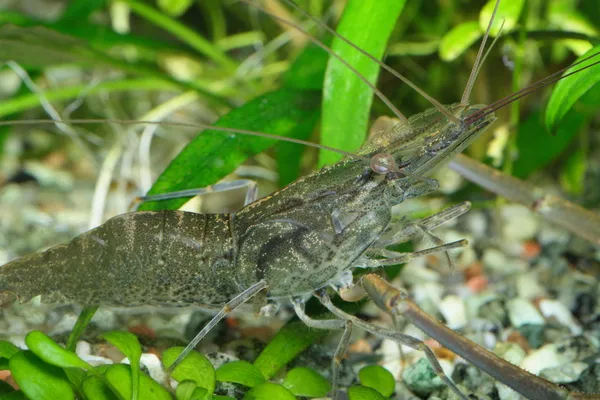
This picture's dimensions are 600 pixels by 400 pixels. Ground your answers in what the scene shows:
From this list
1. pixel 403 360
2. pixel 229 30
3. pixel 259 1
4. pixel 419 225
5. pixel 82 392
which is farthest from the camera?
pixel 229 30

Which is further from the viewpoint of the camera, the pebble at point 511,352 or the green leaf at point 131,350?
the pebble at point 511,352

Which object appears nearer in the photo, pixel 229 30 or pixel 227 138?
pixel 227 138

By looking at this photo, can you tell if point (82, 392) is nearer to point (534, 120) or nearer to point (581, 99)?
point (581, 99)

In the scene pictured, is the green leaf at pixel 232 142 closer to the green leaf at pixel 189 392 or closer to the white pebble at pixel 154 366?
the white pebble at pixel 154 366

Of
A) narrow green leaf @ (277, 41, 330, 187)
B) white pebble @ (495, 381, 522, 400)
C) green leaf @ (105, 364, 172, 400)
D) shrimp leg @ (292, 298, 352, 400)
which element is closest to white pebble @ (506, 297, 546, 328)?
white pebble @ (495, 381, 522, 400)

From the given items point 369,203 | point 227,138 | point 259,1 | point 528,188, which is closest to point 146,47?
point 259,1

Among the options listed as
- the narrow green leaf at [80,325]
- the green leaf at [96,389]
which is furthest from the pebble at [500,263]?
the green leaf at [96,389]
